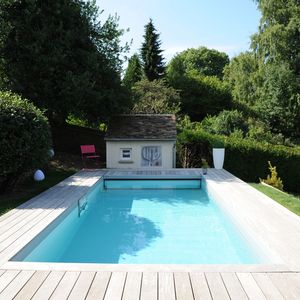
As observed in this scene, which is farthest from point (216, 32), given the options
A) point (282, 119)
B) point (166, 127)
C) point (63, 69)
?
point (63, 69)

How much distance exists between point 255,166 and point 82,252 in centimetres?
962

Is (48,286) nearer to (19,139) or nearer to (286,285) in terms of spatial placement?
(286,285)

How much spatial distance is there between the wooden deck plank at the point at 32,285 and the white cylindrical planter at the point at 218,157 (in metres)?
11.2

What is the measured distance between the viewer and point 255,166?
14.7 m

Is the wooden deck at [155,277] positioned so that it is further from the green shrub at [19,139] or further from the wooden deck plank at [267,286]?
the green shrub at [19,139]

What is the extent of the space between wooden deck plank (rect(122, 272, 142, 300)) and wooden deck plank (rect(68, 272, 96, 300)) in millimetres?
445

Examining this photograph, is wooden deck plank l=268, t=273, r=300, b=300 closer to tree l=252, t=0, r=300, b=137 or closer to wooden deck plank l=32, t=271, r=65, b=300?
wooden deck plank l=32, t=271, r=65, b=300

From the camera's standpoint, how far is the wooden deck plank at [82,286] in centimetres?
389

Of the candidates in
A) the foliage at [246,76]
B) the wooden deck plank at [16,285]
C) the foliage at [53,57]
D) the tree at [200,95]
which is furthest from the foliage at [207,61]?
the wooden deck plank at [16,285]

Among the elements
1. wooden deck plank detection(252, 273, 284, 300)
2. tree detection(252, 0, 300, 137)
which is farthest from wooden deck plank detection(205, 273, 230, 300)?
tree detection(252, 0, 300, 137)

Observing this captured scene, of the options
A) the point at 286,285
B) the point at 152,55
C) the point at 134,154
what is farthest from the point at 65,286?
the point at 152,55

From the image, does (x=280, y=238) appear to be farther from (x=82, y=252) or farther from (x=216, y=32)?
(x=216, y=32)

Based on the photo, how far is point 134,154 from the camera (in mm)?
15266

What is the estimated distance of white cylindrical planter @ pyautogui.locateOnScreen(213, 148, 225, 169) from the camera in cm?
1483
